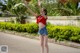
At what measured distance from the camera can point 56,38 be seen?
15516 mm

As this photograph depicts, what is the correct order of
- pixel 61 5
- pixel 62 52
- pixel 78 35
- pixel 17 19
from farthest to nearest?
pixel 17 19 < pixel 61 5 < pixel 78 35 < pixel 62 52

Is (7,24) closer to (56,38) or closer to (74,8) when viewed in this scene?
(74,8)

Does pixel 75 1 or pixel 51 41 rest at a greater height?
pixel 75 1

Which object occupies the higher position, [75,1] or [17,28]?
[75,1]

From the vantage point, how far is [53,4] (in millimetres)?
24688

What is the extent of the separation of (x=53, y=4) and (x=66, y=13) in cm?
256

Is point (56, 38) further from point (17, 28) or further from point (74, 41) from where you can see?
point (17, 28)

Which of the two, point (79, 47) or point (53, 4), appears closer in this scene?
point (79, 47)

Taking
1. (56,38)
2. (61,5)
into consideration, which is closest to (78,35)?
(56,38)

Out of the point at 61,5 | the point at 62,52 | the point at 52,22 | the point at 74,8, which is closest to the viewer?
the point at 62,52

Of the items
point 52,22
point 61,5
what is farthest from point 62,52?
point 61,5

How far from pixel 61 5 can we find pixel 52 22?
3.46m

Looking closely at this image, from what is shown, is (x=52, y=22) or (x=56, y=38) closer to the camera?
(x=56, y=38)

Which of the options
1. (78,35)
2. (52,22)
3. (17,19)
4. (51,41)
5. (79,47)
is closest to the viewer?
(79,47)
